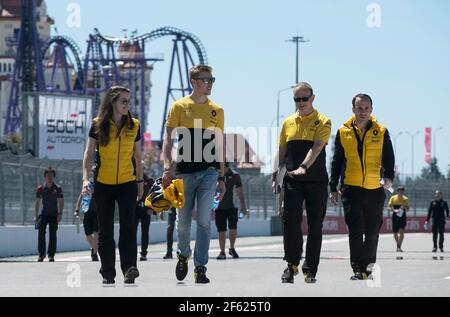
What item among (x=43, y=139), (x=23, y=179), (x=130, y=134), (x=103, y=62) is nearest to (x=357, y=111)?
(x=130, y=134)

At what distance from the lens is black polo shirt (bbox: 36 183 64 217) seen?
2253cm

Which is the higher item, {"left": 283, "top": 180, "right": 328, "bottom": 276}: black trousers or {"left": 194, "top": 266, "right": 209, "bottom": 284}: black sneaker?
{"left": 283, "top": 180, "right": 328, "bottom": 276}: black trousers

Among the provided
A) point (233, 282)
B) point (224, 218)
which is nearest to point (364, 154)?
point (233, 282)

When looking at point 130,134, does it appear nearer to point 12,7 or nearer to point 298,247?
point 298,247

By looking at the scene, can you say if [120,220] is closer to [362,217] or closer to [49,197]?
[362,217]

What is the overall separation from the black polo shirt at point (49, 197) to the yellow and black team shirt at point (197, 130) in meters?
10.7

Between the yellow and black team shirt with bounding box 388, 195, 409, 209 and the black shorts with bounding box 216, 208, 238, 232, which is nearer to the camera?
the black shorts with bounding box 216, 208, 238, 232

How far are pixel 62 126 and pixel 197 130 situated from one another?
49707 mm

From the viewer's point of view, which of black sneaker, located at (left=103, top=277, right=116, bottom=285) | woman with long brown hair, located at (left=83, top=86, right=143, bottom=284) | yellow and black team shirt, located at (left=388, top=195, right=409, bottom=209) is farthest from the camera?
Answer: yellow and black team shirt, located at (left=388, top=195, right=409, bottom=209)

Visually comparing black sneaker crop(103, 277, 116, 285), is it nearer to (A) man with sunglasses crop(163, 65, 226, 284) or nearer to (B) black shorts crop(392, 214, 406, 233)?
(A) man with sunglasses crop(163, 65, 226, 284)

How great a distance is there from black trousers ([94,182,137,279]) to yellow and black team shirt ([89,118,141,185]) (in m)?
0.06

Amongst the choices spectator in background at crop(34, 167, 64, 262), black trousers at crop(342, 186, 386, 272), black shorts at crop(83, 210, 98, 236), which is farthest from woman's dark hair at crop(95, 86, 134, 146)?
spectator in background at crop(34, 167, 64, 262)

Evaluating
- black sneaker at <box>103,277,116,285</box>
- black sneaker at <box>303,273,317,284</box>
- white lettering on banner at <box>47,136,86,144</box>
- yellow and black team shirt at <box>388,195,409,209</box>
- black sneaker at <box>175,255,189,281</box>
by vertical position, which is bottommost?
black sneaker at <box>103,277,116,285</box>

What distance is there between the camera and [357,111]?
1282cm
